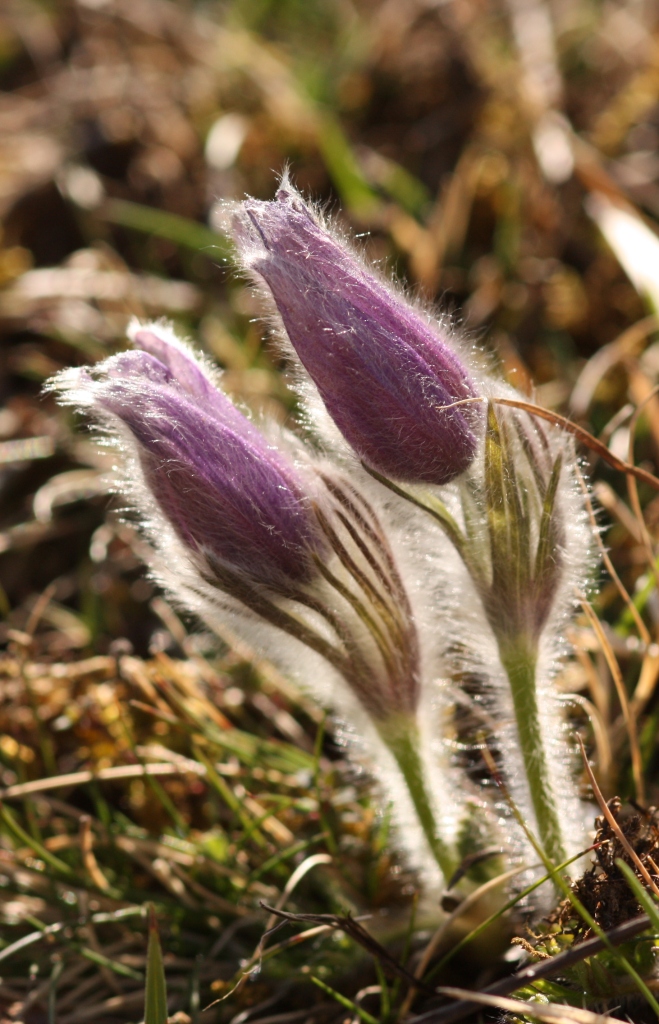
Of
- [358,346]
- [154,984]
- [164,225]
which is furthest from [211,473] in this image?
[164,225]

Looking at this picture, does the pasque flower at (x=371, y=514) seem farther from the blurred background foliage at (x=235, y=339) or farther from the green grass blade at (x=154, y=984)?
the green grass blade at (x=154, y=984)

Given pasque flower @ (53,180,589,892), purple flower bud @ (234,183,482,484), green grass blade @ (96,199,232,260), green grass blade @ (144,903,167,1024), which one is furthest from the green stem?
green grass blade @ (96,199,232,260)

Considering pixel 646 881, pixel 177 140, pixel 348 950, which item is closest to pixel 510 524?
pixel 646 881

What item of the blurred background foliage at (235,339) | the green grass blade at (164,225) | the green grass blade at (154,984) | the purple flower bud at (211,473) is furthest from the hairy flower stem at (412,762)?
the green grass blade at (164,225)

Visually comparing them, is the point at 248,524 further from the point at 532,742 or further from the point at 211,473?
the point at 532,742

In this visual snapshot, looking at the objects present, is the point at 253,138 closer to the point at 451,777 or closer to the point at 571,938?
the point at 451,777

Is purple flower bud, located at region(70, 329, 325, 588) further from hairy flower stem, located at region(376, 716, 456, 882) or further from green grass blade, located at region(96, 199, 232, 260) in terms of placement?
green grass blade, located at region(96, 199, 232, 260)
